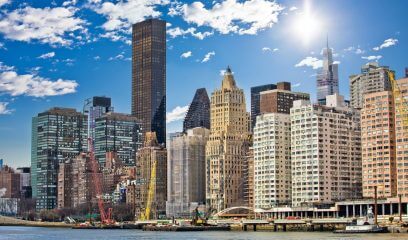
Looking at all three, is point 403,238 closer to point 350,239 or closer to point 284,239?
point 350,239

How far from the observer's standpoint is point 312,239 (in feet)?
619

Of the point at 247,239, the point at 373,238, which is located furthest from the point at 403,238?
the point at 247,239

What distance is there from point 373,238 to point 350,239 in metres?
5.57

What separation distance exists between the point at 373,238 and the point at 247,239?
1285 inches

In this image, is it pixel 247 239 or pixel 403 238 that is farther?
pixel 247 239

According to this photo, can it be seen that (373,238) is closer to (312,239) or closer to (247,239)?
(312,239)

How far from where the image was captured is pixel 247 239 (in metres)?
200

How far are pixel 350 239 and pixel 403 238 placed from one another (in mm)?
11076

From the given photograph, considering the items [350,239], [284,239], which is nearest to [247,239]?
[284,239]

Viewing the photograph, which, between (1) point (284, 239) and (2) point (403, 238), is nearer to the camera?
(2) point (403, 238)

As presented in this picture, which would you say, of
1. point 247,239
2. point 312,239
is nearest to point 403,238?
point 312,239

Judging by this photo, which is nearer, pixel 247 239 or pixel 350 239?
pixel 350 239

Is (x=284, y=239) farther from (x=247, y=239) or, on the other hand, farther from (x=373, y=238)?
(x=373, y=238)

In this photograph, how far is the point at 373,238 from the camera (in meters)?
180
